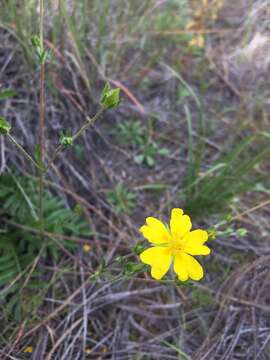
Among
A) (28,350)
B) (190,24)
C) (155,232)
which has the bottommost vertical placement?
(28,350)

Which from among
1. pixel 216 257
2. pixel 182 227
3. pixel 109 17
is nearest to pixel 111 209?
pixel 216 257

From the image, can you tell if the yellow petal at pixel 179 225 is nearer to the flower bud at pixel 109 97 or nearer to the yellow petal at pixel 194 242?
the yellow petal at pixel 194 242

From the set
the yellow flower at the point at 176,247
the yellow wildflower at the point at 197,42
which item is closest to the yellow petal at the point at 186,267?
the yellow flower at the point at 176,247

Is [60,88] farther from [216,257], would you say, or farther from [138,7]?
[216,257]

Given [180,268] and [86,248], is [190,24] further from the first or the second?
[180,268]

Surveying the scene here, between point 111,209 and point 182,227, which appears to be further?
point 111,209

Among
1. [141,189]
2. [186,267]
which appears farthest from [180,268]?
[141,189]
